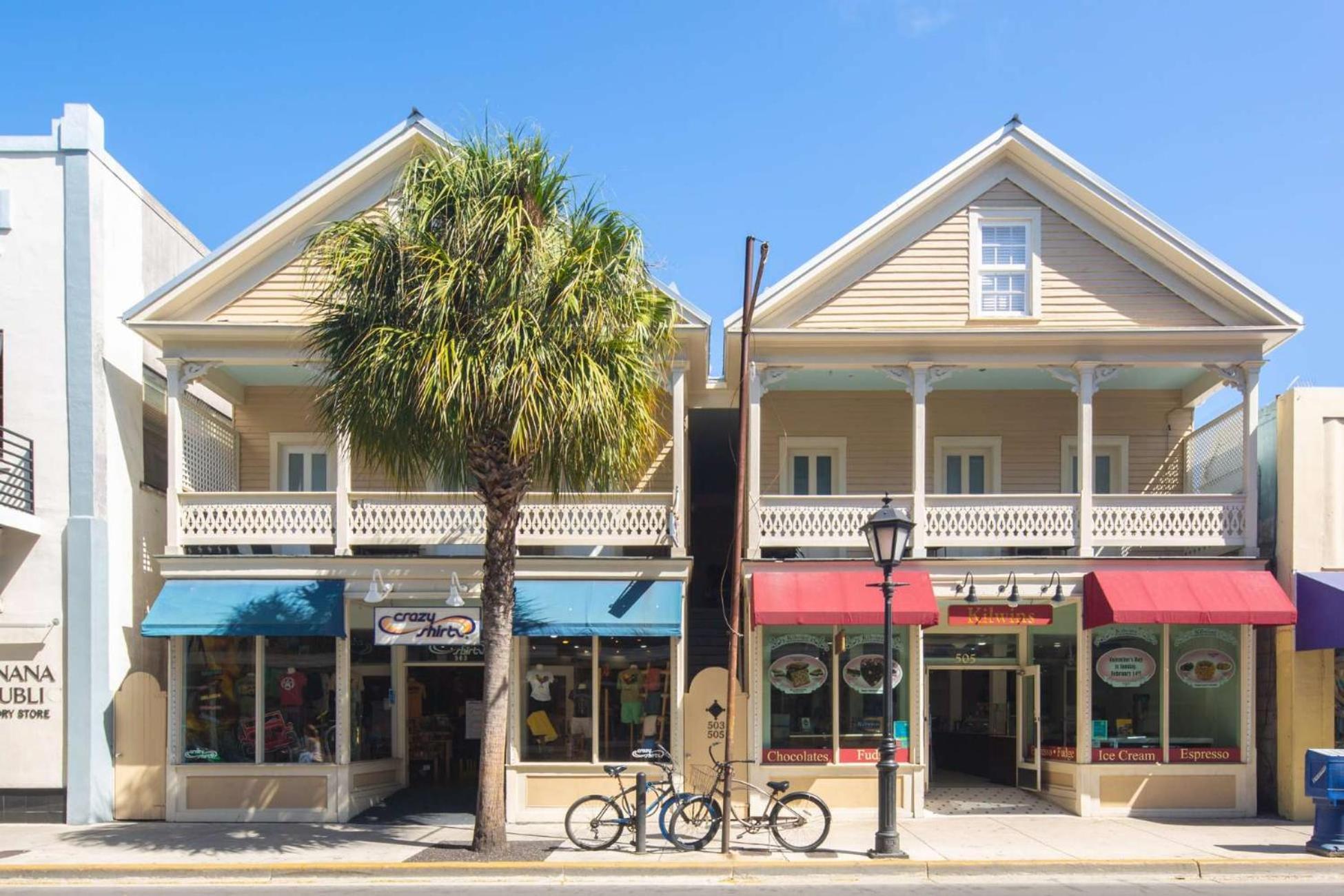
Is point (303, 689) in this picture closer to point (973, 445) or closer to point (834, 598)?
point (834, 598)

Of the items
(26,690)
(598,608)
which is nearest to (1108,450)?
(598,608)

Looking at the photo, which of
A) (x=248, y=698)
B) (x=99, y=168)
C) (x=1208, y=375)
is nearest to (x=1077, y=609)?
(x=1208, y=375)

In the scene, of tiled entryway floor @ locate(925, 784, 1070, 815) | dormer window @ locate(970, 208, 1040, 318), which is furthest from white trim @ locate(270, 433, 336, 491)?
tiled entryway floor @ locate(925, 784, 1070, 815)

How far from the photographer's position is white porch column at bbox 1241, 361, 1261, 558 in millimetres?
16281

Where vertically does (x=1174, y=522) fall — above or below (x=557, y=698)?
above

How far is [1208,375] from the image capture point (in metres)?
17.7

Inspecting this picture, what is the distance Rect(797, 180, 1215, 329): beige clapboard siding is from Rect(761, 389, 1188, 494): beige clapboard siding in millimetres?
2232

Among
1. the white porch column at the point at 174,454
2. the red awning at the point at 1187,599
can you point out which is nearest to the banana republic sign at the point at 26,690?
the white porch column at the point at 174,454

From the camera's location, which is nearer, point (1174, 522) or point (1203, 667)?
point (1174, 522)

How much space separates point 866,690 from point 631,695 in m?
3.27

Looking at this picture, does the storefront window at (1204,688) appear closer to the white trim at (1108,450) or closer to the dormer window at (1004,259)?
the white trim at (1108,450)

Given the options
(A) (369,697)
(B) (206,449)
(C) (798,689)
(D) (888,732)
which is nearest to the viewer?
(D) (888,732)

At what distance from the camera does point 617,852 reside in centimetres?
1344

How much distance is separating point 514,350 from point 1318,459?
11027 mm
